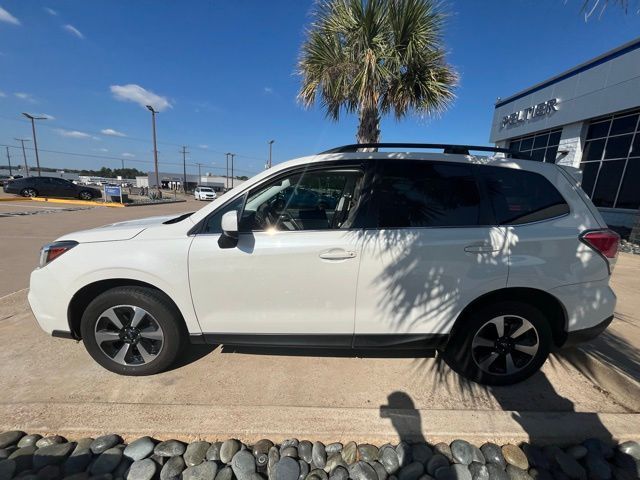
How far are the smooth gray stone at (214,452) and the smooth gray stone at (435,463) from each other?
123 centimetres

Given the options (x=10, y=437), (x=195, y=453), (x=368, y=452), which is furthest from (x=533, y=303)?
(x=10, y=437)

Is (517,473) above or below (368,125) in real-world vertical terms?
below

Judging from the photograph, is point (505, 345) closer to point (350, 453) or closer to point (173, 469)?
point (350, 453)

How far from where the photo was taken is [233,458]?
1914mm

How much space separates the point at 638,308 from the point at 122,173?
15037 cm

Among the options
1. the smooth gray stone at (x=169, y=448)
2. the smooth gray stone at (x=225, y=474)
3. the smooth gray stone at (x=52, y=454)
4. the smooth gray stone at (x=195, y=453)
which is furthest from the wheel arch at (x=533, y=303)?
the smooth gray stone at (x=52, y=454)

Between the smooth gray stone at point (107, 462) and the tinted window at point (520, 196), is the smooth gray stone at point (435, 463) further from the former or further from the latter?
the smooth gray stone at point (107, 462)

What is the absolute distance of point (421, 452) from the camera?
6.41ft

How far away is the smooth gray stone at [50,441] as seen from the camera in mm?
1975

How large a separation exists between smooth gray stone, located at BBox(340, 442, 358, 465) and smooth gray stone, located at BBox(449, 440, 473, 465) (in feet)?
1.92

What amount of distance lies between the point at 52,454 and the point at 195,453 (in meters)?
0.82

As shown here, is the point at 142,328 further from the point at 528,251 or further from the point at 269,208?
the point at 528,251

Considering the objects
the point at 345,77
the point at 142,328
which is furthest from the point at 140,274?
the point at 345,77

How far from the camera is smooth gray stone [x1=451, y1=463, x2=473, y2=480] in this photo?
183cm
